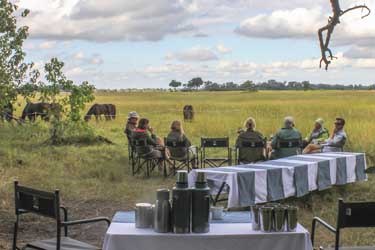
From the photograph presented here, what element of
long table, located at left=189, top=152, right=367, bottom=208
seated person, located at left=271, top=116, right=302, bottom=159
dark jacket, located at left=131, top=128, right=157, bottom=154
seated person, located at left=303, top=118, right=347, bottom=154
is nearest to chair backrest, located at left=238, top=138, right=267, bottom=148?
seated person, located at left=271, top=116, right=302, bottom=159

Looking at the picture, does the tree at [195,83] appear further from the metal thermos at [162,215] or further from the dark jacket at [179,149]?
the metal thermos at [162,215]

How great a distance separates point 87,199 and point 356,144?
20.2 feet

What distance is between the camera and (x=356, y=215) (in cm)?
345

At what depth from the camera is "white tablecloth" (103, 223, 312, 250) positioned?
10.2ft

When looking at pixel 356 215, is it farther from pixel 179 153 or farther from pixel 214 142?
pixel 214 142

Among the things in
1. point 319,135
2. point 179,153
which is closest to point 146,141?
point 179,153

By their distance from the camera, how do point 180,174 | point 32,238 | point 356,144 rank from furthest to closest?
point 356,144
point 32,238
point 180,174

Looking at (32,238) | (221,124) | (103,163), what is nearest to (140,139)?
(103,163)

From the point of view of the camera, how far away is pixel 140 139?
959 centimetres

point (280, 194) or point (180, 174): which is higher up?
point (180, 174)

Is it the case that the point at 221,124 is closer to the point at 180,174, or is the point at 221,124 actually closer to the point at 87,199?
the point at 87,199

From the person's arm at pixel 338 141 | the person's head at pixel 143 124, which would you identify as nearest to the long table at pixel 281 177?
the person's arm at pixel 338 141

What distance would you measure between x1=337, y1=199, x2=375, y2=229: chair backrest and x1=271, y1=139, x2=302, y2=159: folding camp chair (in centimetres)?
568

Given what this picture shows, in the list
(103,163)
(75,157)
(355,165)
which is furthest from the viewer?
(75,157)
